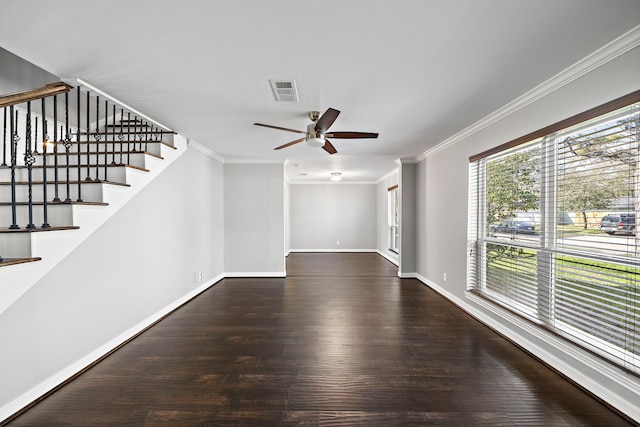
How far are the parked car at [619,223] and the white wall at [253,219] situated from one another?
4.56 m

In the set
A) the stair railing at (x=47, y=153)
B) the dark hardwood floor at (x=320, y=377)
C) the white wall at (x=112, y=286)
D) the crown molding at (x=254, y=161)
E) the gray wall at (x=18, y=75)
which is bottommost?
the dark hardwood floor at (x=320, y=377)

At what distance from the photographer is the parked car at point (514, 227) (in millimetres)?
2832

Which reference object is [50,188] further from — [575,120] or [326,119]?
[575,120]

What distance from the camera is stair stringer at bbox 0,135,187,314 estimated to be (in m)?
1.73

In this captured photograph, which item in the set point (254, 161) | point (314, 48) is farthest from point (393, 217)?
point (314, 48)

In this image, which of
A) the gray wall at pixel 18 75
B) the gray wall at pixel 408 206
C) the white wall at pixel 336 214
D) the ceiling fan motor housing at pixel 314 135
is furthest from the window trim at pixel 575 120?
the white wall at pixel 336 214

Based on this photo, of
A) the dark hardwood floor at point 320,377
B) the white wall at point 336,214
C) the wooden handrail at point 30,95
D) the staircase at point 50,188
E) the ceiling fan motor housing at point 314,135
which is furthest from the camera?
the white wall at point 336,214

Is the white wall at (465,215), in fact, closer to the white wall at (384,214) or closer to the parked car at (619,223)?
the parked car at (619,223)

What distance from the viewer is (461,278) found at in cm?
398

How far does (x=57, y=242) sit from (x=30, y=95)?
0.95 metres

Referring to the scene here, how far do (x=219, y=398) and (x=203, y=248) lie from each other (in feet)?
10.1

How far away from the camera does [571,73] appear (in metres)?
2.20

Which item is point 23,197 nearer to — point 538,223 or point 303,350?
point 303,350

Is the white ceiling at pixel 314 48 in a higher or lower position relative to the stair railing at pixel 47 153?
higher
